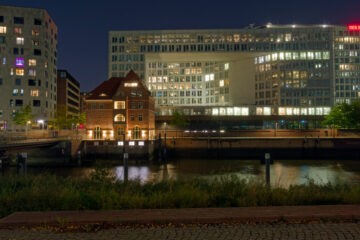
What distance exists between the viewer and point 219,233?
748 cm

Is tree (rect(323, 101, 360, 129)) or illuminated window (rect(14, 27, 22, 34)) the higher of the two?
illuminated window (rect(14, 27, 22, 34))

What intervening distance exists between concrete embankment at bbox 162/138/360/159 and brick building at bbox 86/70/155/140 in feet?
25.1

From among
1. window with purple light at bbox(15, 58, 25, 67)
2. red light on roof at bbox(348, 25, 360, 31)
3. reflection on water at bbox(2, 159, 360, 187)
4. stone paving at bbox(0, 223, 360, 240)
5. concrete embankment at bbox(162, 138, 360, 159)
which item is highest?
red light on roof at bbox(348, 25, 360, 31)

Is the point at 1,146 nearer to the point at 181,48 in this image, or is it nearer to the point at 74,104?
the point at 181,48

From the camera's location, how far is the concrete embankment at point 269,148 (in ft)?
197

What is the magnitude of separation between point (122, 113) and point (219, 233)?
5503cm

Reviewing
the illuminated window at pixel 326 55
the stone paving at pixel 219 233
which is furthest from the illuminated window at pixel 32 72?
the illuminated window at pixel 326 55

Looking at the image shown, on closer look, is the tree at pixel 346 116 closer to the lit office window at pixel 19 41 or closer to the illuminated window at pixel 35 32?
the illuminated window at pixel 35 32

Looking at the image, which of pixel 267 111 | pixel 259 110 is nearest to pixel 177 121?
pixel 259 110

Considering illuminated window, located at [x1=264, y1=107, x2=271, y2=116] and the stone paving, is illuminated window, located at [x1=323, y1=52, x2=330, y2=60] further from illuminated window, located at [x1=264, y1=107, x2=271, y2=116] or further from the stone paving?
the stone paving

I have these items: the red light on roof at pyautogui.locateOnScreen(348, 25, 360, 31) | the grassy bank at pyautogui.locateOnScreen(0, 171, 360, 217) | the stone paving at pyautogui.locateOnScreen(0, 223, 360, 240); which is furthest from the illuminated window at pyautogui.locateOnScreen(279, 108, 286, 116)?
the stone paving at pyautogui.locateOnScreen(0, 223, 360, 240)

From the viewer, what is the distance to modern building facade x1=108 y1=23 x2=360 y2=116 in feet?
343

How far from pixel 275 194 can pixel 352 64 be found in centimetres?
13426

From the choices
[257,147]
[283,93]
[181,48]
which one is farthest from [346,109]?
[181,48]
